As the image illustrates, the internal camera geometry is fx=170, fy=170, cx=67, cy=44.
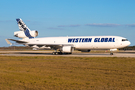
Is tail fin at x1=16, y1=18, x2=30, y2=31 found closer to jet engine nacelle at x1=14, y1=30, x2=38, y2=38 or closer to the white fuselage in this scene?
jet engine nacelle at x1=14, y1=30, x2=38, y2=38

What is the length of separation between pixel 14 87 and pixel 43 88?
59.3 inches

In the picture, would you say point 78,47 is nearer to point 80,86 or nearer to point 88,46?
point 88,46

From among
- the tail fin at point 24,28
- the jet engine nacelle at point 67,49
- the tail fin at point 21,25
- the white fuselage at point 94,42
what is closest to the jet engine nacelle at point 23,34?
the tail fin at point 24,28

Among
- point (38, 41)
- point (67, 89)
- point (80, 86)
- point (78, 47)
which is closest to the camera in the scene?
point (67, 89)

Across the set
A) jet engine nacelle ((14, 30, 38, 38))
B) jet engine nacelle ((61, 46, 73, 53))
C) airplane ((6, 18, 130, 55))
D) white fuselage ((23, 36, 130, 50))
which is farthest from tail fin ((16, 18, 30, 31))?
jet engine nacelle ((61, 46, 73, 53))

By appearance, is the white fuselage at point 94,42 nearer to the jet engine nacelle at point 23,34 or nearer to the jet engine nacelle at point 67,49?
the jet engine nacelle at point 67,49

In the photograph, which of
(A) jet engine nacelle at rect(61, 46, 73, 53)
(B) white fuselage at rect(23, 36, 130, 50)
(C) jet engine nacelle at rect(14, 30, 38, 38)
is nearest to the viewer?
(B) white fuselage at rect(23, 36, 130, 50)

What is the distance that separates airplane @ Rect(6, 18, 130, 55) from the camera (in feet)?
127

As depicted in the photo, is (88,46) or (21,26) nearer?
(88,46)

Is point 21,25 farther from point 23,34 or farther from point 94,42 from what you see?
point 94,42

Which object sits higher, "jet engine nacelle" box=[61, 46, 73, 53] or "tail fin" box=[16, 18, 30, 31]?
"tail fin" box=[16, 18, 30, 31]

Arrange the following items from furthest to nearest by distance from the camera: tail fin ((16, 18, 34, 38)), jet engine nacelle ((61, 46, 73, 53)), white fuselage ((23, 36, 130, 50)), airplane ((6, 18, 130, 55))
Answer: tail fin ((16, 18, 34, 38))
jet engine nacelle ((61, 46, 73, 53))
airplane ((6, 18, 130, 55))
white fuselage ((23, 36, 130, 50))

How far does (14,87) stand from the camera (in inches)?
338

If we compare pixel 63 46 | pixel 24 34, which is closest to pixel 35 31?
pixel 24 34
